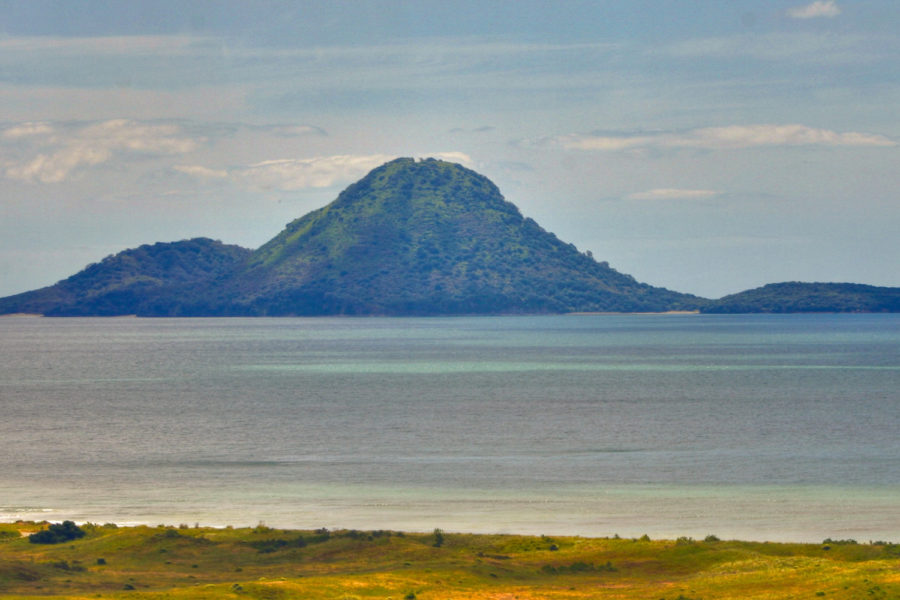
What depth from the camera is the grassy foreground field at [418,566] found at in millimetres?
35000

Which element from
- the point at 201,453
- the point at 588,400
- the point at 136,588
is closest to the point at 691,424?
the point at 588,400

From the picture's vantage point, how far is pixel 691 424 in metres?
95.3

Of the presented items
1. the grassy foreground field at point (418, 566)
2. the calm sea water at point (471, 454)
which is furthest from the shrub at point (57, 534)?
the calm sea water at point (471, 454)

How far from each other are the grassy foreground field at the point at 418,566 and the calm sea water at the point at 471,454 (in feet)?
20.0

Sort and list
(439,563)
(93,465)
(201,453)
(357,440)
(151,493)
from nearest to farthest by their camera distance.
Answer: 1. (439,563)
2. (151,493)
3. (93,465)
4. (201,453)
5. (357,440)

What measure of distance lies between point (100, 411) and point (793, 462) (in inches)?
2602

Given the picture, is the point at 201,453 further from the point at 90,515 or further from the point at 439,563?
the point at 439,563

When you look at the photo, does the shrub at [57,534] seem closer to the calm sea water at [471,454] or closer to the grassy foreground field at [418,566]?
the grassy foreground field at [418,566]

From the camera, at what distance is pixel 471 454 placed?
76.9 meters

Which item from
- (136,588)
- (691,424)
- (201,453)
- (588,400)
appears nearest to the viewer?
(136,588)

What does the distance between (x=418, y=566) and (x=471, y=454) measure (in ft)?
122

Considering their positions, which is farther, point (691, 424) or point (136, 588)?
point (691, 424)

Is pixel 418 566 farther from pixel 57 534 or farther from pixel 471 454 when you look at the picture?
pixel 471 454

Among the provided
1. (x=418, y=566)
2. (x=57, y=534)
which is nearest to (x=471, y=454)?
(x=57, y=534)
